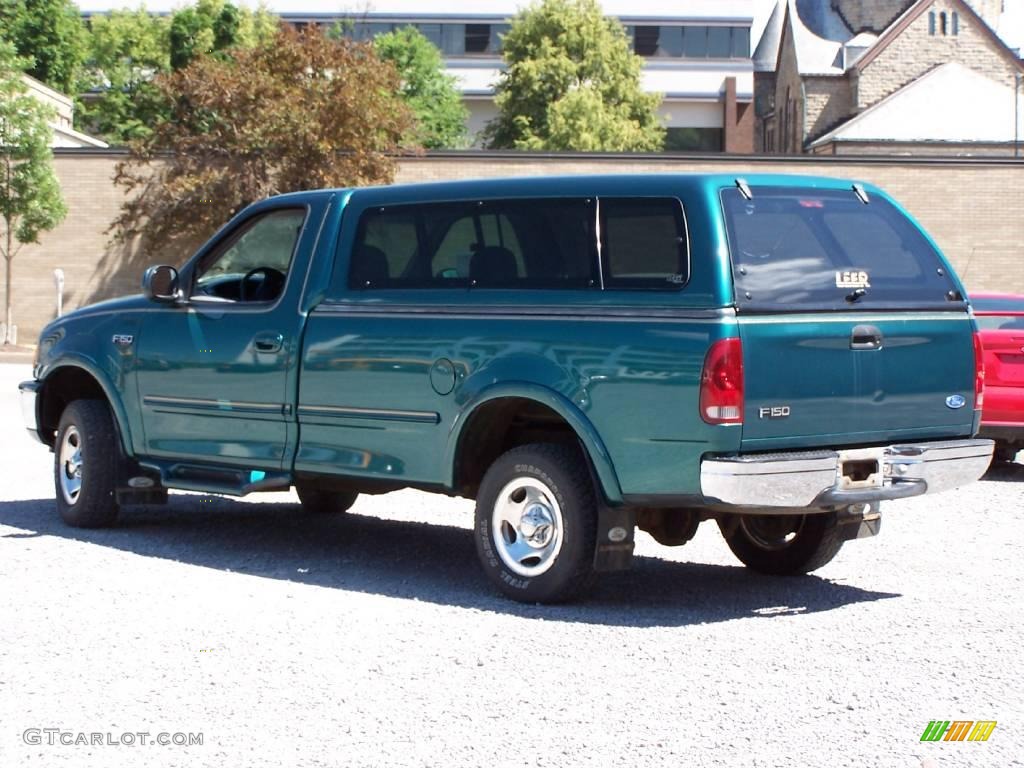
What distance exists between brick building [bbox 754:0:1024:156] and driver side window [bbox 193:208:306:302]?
5269 cm

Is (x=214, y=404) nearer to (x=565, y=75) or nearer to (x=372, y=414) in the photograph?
(x=372, y=414)

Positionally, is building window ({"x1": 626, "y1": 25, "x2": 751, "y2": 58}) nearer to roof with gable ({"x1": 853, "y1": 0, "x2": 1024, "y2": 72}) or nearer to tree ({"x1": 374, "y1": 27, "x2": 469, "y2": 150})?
tree ({"x1": 374, "y1": 27, "x2": 469, "y2": 150})

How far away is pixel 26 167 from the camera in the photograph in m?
37.6

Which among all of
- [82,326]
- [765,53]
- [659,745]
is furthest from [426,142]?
[659,745]

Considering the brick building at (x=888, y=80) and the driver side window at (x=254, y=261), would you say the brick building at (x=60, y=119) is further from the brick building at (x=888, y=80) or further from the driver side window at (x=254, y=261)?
the driver side window at (x=254, y=261)

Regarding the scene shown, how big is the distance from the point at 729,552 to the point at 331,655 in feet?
12.2

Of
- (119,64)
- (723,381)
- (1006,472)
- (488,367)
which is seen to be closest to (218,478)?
(488,367)

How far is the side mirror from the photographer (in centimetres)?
936

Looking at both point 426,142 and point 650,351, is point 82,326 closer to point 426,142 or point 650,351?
point 650,351

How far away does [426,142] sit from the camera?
82125 mm

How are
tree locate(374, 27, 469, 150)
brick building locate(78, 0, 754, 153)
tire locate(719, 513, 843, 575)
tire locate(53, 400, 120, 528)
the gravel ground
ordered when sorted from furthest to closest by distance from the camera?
brick building locate(78, 0, 754, 153)
tree locate(374, 27, 469, 150)
tire locate(53, 400, 120, 528)
tire locate(719, 513, 843, 575)
the gravel ground

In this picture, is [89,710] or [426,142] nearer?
[89,710]

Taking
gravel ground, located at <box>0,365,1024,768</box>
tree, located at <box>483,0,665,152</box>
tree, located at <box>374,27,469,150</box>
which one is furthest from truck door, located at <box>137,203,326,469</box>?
tree, located at <box>374,27,469,150</box>

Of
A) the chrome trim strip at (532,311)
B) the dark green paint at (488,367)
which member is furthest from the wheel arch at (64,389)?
the chrome trim strip at (532,311)
